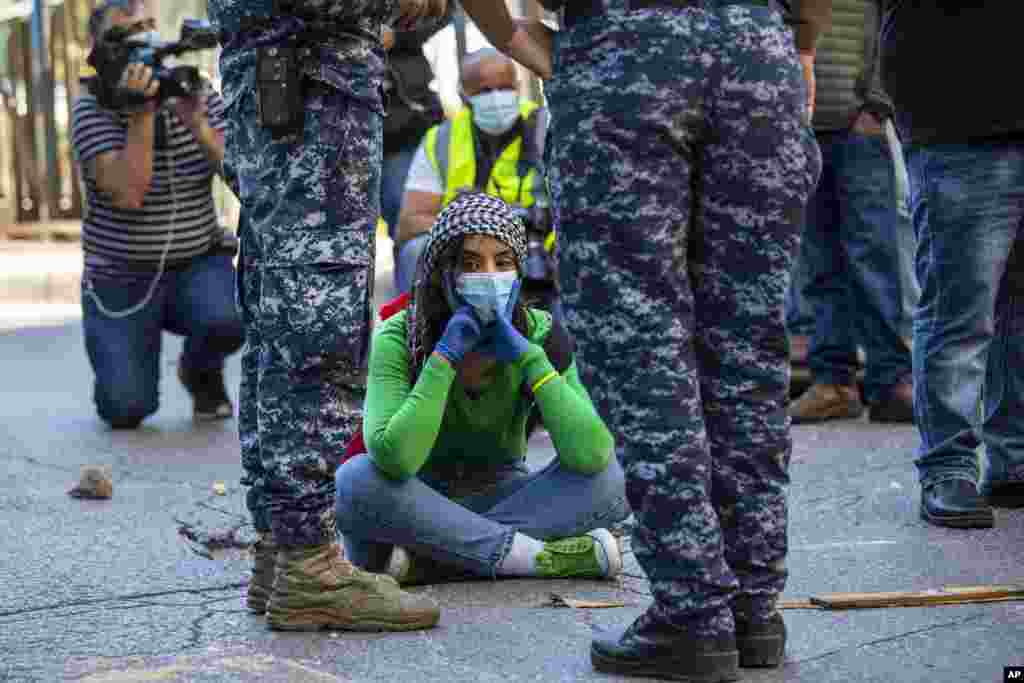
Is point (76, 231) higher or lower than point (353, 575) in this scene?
lower

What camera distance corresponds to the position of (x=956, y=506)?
4.37 meters

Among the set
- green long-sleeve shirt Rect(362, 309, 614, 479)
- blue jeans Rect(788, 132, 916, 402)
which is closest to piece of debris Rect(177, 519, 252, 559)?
green long-sleeve shirt Rect(362, 309, 614, 479)

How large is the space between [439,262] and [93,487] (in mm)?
1515

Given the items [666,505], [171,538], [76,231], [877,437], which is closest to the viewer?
[666,505]

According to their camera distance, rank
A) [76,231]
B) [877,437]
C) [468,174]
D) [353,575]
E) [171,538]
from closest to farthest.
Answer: [353,575]
[171,538]
[877,437]
[468,174]
[76,231]

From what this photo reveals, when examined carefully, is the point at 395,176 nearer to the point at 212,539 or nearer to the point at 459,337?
the point at 212,539

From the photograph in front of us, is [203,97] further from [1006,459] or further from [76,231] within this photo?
[76,231]

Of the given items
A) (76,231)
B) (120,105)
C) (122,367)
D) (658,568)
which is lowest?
(76,231)

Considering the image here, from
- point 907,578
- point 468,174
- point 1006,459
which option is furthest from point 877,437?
point 907,578

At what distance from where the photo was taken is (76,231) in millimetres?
16922

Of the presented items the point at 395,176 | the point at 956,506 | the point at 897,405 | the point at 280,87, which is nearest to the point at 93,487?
Result: the point at 280,87

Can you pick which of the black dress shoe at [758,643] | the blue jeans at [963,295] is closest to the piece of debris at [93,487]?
the blue jeans at [963,295]

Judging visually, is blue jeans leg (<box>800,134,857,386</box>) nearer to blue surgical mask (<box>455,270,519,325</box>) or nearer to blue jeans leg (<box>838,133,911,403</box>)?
blue jeans leg (<box>838,133,911,403</box>)

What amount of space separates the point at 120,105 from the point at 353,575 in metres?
3.47
